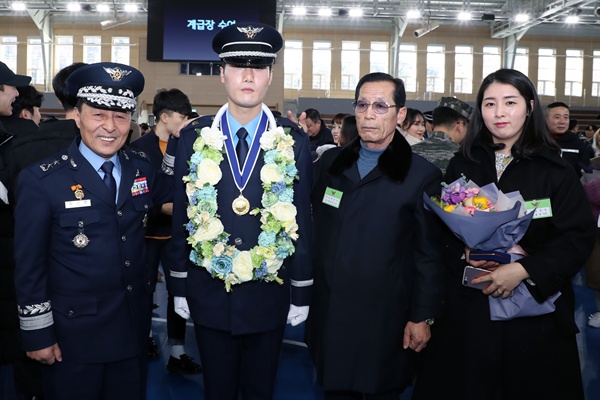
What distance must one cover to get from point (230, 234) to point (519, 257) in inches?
44.5

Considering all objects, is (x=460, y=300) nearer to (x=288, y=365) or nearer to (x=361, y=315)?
(x=361, y=315)

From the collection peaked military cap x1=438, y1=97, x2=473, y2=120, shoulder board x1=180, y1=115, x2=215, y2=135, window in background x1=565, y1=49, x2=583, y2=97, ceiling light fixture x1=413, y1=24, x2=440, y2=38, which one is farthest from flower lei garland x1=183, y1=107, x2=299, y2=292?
window in background x1=565, y1=49, x2=583, y2=97

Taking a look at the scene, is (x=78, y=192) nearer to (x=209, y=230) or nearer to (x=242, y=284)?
(x=209, y=230)

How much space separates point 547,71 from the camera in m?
25.0

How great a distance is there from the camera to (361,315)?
2576 mm

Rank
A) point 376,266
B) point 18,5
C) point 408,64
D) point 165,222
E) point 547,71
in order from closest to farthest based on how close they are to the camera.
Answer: point 376,266, point 165,222, point 18,5, point 408,64, point 547,71

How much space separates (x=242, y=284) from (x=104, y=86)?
36.7 inches

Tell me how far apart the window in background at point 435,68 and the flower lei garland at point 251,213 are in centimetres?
2331

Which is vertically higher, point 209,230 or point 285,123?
point 285,123

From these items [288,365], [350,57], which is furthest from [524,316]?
[350,57]

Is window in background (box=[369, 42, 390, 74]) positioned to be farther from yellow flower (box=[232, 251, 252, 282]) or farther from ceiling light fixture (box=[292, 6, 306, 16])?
yellow flower (box=[232, 251, 252, 282])

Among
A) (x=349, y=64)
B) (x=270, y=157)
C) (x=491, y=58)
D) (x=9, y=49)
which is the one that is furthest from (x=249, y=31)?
(x=9, y=49)

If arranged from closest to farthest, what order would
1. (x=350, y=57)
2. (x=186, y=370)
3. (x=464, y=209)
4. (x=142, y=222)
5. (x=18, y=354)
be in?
(x=464, y=209), (x=142, y=222), (x=18, y=354), (x=186, y=370), (x=350, y=57)

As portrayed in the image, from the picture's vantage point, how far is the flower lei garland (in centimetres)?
235
